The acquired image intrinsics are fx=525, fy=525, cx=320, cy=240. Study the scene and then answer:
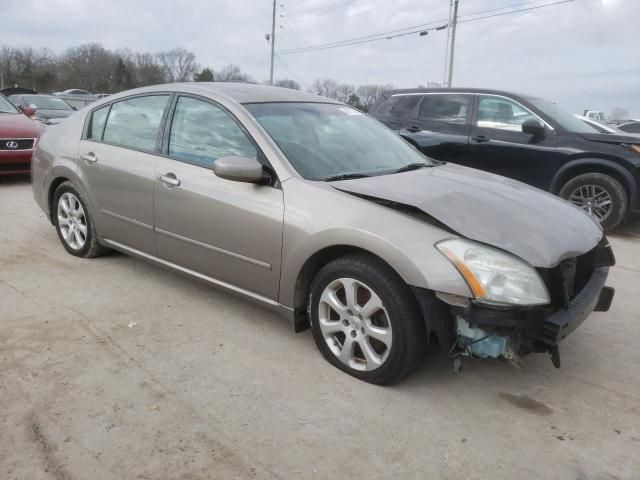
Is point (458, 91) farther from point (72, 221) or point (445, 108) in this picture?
point (72, 221)

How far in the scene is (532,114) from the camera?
6.61m

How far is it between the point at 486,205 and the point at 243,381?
5.35 ft

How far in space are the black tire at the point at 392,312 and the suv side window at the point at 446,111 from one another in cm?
492

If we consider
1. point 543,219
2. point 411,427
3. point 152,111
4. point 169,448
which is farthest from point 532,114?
point 169,448

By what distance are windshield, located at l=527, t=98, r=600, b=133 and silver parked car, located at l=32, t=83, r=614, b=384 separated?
3424 mm

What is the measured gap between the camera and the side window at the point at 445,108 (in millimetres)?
7133

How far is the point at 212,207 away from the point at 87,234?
5.83 ft

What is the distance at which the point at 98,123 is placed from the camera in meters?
4.42

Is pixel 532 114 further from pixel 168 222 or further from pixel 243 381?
pixel 243 381

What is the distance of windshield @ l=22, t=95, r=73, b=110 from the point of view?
14127 mm

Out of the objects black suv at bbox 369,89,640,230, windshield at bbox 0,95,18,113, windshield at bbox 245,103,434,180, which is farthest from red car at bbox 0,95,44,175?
windshield at bbox 245,103,434,180

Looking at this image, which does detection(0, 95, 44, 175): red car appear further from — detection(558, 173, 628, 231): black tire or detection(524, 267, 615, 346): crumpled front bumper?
detection(524, 267, 615, 346): crumpled front bumper

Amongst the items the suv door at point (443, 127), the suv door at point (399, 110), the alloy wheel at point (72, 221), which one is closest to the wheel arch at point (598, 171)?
the suv door at point (443, 127)

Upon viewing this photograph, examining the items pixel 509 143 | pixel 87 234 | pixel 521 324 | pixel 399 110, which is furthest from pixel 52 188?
pixel 509 143
